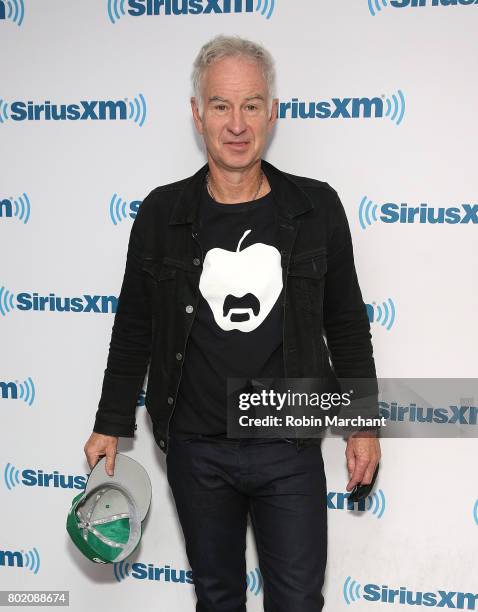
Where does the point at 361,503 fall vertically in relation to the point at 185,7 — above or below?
below

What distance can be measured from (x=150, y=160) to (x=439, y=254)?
3.18 feet

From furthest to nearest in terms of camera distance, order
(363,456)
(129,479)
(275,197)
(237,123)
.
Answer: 1. (129,479)
2. (363,456)
3. (275,197)
4. (237,123)

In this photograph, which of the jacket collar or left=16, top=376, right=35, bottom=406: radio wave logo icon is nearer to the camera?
the jacket collar

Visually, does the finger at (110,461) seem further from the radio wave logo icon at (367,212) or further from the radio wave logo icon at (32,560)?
the radio wave logo icon at (367,212)

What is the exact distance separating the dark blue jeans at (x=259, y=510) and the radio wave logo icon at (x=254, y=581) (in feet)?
1.46

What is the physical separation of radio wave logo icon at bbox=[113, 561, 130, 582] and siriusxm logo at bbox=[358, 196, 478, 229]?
1.49 metres

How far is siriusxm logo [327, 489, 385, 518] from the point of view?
2109mm

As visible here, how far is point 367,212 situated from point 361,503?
977 millimetres

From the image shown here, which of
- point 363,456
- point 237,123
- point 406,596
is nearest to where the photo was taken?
point 237,123

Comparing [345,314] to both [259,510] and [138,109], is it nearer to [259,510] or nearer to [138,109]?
[259,510]

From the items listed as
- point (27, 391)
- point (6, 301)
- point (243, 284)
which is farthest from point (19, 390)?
point (243, 284)

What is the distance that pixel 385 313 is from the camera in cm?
201

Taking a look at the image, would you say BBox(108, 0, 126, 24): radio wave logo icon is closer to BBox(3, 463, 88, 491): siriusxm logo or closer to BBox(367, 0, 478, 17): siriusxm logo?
BBox(367, 0, 478, 17): siriusxm logo

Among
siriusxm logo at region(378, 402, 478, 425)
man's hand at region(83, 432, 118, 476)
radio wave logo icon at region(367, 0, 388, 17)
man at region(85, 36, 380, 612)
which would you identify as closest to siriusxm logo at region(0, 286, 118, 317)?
man at region(85, 36, 380, 612)
